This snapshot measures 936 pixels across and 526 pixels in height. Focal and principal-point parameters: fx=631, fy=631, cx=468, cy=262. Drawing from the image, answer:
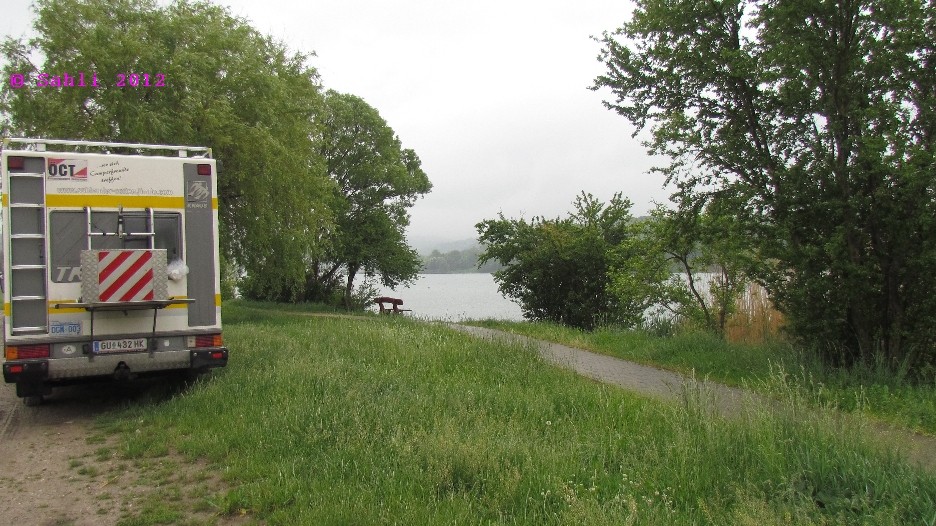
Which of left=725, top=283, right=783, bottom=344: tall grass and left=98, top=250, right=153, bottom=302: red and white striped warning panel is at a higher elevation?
left=98, top=250, right=153, bottom=302: red and white striped warning panel

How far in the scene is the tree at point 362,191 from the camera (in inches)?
1287

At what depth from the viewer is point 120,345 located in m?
8.03

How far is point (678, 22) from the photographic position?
1045cm

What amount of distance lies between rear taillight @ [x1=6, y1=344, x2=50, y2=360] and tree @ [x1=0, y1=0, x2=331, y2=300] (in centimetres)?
874

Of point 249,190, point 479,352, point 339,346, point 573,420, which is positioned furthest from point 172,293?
point 249,190

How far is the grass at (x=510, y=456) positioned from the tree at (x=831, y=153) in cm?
376

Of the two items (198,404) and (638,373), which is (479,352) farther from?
(198,404)

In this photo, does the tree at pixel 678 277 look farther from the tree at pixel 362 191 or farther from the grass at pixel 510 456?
the tree at pixel 362 191

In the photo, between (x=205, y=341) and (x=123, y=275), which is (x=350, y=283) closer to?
(x=205, y=341)

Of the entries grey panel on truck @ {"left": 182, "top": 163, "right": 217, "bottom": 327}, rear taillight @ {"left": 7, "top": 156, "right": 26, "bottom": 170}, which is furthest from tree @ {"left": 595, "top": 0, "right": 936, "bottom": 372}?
rear taillight @ {"left": 7, "top": 156, "right": 26, "bottom": 170}

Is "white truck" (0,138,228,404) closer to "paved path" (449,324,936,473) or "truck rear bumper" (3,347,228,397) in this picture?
"truck rear bumper" (3,347,228,397)

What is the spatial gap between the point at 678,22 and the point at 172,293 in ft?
29.0

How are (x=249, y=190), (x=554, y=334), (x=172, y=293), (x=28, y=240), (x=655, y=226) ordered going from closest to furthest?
(x=28, y=240) → (x=172, y=293) → (x=554, y=334) → (x=655, y=226) → (x=249, y=190)

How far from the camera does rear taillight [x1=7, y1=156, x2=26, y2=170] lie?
7.64m
